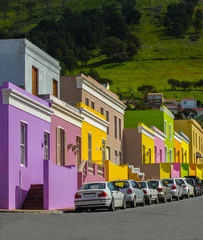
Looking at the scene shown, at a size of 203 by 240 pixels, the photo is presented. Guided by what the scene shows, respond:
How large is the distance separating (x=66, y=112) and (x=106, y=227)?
1804 cm

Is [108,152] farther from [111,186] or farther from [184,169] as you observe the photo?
[111,186]

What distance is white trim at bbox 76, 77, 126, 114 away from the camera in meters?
50.2

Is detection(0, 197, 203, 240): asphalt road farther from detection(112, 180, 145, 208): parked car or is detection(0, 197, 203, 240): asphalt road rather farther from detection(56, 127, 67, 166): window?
detection(56, 127, 67, 166): window

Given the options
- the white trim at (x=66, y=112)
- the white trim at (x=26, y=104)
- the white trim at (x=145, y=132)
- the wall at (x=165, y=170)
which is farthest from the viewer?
the wall at (x=165, y=170)

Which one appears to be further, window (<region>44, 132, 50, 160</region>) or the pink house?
the pink house

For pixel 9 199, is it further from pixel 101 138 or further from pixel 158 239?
pixel 101 138

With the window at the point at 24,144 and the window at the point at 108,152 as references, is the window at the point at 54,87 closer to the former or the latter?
the window at the point at 108,152

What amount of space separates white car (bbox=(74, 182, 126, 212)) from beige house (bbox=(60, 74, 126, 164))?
46.0 ft

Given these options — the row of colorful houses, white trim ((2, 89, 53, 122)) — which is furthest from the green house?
white trim ((2, 89, 53, 122))

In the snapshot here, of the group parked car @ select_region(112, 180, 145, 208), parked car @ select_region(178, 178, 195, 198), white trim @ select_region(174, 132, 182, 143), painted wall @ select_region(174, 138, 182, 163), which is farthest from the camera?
painted wall @ select_region(174, 138, 182, 163)

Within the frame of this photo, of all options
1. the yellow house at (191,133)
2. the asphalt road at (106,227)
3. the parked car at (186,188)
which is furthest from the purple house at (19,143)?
the yellow house at (191,133)

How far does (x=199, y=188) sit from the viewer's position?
181 ft

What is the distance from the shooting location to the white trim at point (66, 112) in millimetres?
39312

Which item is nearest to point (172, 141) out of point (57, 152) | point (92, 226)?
point (57, 152)
